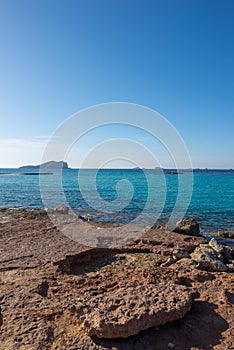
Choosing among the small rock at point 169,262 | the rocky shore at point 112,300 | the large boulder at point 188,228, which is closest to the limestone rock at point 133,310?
the rocky shore at point 112,300

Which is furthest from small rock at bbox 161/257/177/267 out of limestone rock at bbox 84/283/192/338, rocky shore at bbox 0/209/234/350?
limestone rock at bbox 84/283/192/338

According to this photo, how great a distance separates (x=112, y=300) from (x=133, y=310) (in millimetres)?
450

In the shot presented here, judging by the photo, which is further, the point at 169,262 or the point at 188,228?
the point at 188,228

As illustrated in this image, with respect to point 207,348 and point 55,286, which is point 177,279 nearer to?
point 207,348

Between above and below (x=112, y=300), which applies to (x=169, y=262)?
below

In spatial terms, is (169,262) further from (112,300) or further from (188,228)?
(188,228)

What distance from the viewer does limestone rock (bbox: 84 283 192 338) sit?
4.19 meters

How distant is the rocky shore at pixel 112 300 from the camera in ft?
13.8

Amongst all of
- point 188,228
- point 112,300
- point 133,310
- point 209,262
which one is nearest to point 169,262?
point 209,262

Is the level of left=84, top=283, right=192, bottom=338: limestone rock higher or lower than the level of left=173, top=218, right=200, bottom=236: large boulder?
higher

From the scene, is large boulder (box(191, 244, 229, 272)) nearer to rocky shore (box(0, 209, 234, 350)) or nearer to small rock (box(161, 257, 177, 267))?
rocky shore (box(0, 209, 234, 350))

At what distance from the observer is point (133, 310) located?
449 cm

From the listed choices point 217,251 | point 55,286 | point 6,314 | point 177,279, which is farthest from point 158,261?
point 6,314

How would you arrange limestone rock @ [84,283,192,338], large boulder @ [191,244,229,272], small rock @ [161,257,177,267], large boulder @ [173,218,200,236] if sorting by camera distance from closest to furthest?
limestone rock @ [84,283,192,338] < large boulder @ [191,244,229,272] < small rock @ [161,257,177,267] < large boulder @ [173,218,200,236]
